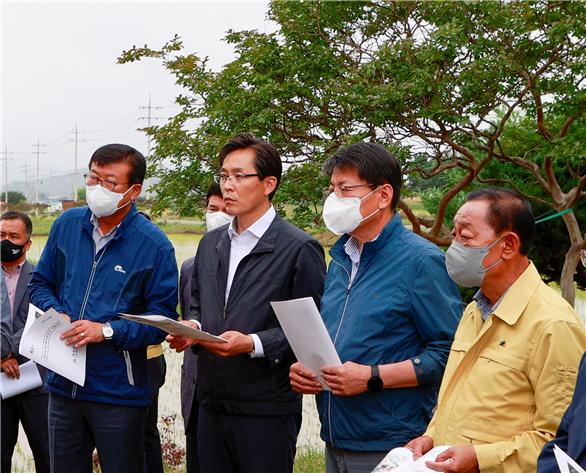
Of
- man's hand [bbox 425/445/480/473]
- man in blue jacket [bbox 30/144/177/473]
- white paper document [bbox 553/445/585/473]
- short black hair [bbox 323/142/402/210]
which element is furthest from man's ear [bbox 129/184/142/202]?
white paper document [bbox 553/445/585/473]

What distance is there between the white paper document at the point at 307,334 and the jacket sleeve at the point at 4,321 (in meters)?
2.42

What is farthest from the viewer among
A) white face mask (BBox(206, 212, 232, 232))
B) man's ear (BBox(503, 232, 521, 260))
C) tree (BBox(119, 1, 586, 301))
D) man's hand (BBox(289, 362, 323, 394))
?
tree (BBox(119, 1, 586, 301))

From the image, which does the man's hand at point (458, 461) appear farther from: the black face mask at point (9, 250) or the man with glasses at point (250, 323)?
the black face mask at point (9, 250)

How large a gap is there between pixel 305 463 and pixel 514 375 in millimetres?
4025

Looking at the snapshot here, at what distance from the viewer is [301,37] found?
7703mm

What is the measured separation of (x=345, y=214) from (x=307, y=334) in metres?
0.48

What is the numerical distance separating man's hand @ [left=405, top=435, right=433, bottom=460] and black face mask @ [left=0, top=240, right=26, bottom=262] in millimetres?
3177

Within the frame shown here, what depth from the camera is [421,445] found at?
8.48 feet

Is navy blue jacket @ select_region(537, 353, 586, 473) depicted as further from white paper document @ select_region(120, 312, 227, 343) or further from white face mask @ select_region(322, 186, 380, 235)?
white paper document @ select_region(120, 312, 227, 343)

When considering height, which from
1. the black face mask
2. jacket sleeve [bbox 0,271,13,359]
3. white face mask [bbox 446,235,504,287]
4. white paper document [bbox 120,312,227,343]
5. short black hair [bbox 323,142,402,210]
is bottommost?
jacket sleeve [bbox 0,271,13,359]

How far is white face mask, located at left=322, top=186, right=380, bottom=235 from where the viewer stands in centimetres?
304

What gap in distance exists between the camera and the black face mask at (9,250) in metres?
4.94

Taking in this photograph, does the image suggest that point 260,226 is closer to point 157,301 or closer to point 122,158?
point 157,301

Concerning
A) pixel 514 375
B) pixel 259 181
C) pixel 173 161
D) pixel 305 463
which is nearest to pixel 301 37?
pixel 173 161
